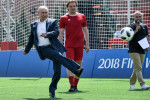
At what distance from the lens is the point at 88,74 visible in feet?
61.9

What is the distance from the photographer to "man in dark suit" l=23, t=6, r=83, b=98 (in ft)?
33.9

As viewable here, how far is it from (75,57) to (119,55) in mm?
5955

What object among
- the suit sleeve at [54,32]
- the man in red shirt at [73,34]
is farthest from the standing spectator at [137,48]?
the suit sleeve at [54,32]

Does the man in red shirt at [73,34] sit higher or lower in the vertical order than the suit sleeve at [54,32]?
lower

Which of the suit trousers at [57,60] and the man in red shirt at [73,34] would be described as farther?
the man in red shirt at [73,34]

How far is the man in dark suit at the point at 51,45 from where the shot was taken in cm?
1033

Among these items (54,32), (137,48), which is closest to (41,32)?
(54,32)

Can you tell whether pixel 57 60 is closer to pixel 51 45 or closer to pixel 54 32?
pixel 51 45

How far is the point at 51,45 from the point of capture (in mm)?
10469

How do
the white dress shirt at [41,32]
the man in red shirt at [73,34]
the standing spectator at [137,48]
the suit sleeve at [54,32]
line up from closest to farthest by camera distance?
the suit sleeve at [54,32]
the white dress shirt at [41,32]
the man in red shirt at [73,34]
the standing spectator at [137,48]

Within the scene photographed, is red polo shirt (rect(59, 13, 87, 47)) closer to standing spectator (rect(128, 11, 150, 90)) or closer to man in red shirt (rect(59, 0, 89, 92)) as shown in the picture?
man in red shirt (rect(59, 0, 89, 92))

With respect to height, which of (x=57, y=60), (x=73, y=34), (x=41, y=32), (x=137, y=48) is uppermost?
(x=41, y=32)

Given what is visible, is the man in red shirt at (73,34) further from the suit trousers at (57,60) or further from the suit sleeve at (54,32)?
the suit trousers at (57,60)

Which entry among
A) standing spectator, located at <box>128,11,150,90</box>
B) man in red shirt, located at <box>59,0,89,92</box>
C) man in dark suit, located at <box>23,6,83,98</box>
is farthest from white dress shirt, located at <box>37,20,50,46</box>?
standing spectator, located at <box>128,11,150,90</box>
